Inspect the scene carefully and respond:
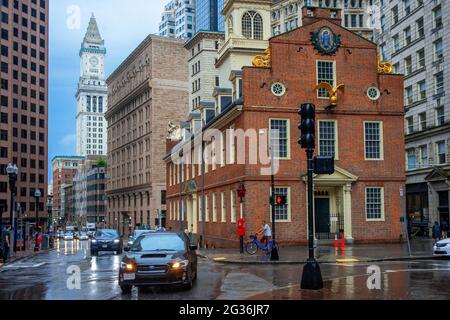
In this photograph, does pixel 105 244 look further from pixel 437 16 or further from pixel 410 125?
pixel 437 16

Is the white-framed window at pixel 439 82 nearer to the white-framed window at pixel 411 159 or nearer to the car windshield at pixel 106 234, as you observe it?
the white-framed window at pixel 411 159

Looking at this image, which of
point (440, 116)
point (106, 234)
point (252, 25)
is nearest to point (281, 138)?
point (106, 234)

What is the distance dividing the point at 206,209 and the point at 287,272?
82.6 feet

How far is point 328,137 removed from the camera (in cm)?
3488

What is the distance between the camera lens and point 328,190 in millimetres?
35531

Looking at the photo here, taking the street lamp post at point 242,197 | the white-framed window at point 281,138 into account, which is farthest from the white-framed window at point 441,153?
the street lamp post at point 242,197

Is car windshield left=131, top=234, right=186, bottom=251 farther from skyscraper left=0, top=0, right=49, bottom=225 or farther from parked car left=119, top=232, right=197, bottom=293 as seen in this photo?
skyscraper left=0, top=0, right=49, bottom=225

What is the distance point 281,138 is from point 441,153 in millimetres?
20705

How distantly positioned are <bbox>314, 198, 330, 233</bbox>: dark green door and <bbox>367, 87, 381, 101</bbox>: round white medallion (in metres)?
7.20

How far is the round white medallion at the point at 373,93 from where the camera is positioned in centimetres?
3559

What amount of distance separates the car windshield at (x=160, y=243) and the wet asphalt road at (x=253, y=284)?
1.15 metres

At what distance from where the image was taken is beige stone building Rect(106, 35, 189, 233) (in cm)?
9362

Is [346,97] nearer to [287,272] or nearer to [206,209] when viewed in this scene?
[206,209]

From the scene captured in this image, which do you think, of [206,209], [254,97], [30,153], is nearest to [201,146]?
[206,209]
